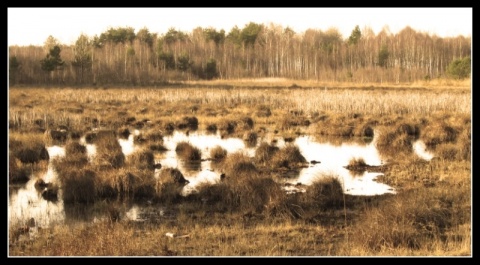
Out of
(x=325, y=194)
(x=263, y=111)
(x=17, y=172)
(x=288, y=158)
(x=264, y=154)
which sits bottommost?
(x=325, y=194)

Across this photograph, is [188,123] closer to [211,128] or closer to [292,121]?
[211,128]

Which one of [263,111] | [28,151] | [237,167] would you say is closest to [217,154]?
[237,167]

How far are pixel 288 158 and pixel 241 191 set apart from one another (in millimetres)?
5314

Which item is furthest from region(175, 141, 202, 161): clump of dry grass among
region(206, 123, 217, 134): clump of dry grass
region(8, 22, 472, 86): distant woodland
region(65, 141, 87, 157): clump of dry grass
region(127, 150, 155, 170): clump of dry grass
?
region(8, 22, 472, 86): distant woodland

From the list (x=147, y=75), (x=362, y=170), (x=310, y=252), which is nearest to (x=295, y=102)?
(x=362, y=170)

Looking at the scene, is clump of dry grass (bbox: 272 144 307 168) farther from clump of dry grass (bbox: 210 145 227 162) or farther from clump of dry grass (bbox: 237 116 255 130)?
clump of dry grass (bbox: 237 116 255 130)

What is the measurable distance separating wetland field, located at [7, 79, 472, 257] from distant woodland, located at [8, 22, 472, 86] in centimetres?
3558

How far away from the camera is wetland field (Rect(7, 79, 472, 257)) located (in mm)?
9008

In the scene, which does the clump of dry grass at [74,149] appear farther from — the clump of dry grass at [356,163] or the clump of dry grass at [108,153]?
the clump of dry grass at [356,163]

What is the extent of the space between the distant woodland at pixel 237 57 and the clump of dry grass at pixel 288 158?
1635 inches

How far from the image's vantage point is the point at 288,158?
16922mm

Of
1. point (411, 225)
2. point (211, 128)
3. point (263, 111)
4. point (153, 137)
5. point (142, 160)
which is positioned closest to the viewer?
point (411, 225)

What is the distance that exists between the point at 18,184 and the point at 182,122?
13.9 metres

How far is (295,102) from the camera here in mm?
35219
